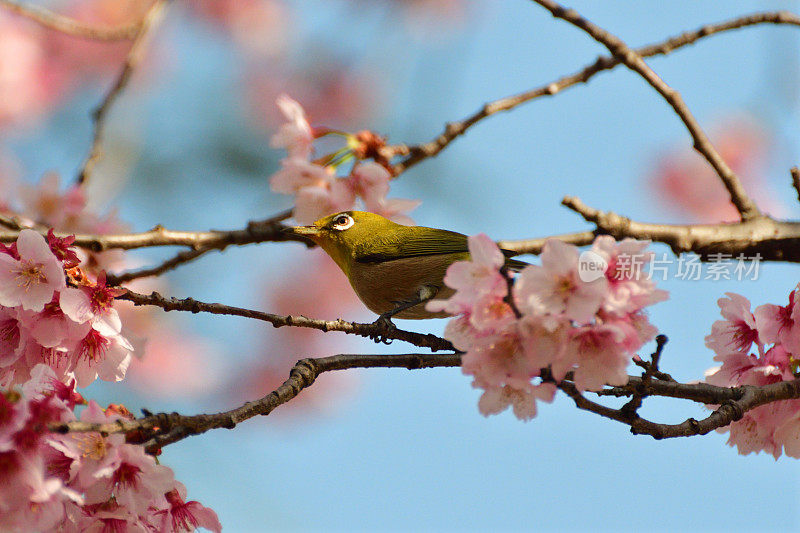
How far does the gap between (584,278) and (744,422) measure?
1.54 metres

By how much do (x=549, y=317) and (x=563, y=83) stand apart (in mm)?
2851

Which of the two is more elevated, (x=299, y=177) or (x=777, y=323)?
(x=299, y=177)

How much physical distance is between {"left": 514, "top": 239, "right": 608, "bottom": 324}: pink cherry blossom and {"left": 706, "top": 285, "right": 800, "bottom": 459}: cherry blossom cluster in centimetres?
133

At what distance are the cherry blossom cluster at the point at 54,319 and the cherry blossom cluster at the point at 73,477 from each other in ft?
1.09

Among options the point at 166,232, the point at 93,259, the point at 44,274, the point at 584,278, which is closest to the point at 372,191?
the point at 166,232

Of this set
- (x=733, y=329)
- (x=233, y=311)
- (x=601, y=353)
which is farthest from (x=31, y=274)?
(x=733, y=329)

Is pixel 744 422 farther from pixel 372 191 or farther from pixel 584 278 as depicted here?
pixel 372 191

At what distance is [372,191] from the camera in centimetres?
437

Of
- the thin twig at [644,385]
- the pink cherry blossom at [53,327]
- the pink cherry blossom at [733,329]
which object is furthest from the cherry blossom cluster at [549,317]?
the pink cherry blossom at [53,327]

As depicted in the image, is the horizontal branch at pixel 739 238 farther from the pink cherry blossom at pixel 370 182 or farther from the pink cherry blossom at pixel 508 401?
the pink cherry blossom at pixel 508 401

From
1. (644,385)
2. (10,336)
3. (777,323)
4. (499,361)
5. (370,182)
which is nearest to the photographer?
(499,361)

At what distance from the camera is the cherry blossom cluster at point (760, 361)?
2.92 meters

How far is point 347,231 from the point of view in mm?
4535

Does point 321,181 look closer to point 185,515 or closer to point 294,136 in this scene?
point 294,136
